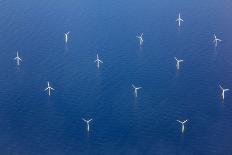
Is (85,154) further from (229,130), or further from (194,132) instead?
(229,130)

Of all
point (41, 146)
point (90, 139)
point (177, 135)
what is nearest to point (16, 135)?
point (41, 146)

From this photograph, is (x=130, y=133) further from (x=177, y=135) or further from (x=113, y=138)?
(x=177, y=135)

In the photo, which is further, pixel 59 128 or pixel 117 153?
pixel 59 128

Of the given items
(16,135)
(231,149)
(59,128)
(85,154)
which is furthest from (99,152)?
(231,149)

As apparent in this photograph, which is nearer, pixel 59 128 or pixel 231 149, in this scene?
pixel 231 149

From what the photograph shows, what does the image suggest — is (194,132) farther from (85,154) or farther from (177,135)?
(85,154)

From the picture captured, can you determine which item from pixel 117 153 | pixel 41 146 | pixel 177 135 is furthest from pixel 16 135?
pixel 177 135

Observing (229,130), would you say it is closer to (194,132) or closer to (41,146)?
(194,132)

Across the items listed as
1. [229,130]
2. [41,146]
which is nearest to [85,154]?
[41,146]
